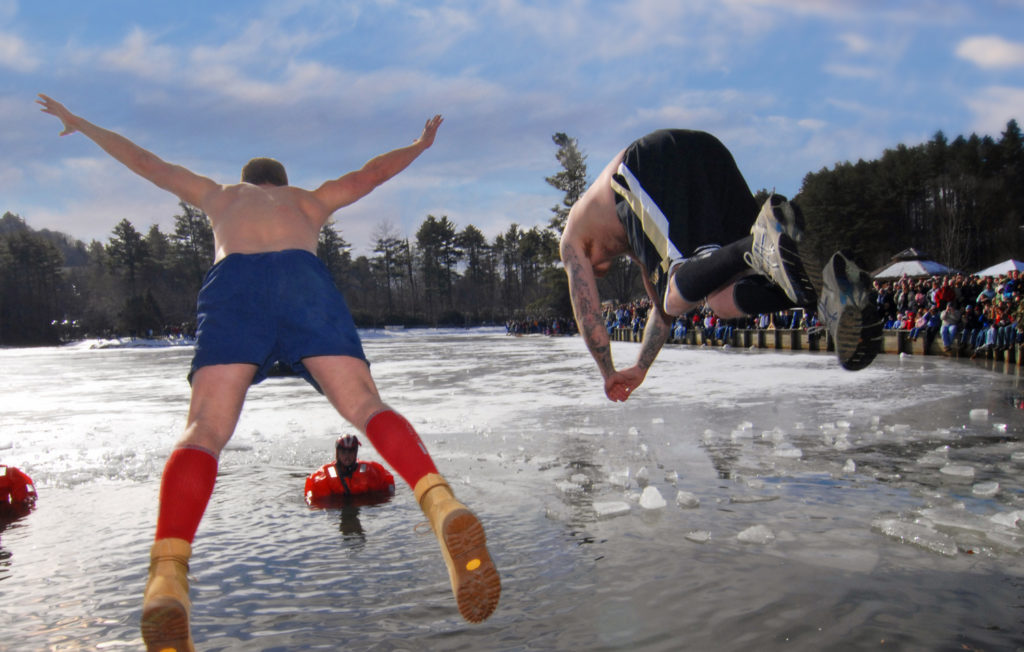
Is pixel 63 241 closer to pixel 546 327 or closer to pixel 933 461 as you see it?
pixel 546 327

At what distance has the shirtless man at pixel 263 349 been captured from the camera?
6.63 feet

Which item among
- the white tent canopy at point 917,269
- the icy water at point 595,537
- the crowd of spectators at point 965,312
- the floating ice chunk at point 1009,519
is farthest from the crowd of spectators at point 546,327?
the floating ice chunk at point 1009,519

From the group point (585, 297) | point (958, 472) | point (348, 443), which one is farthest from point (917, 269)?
point (585, 297)

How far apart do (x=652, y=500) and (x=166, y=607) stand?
136 inches

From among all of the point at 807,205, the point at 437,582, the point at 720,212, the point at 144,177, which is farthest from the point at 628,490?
the point at 807,205

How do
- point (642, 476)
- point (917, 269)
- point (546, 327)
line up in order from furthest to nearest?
1. point (546, 327)
2. point (917, 269)
3. point (642, 476)

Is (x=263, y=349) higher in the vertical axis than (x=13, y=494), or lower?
higher

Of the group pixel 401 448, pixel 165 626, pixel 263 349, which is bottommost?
pixel 165 626

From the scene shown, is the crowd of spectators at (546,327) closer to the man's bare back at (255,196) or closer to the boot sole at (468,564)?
the man's bare back at (255,196)

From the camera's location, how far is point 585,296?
3.23m

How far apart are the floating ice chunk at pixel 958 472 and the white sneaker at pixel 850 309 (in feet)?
12.2

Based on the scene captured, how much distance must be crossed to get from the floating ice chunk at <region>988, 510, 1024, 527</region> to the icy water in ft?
0.04

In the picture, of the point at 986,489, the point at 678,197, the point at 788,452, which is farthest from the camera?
the point at 788,452

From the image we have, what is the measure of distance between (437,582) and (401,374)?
13.7m
